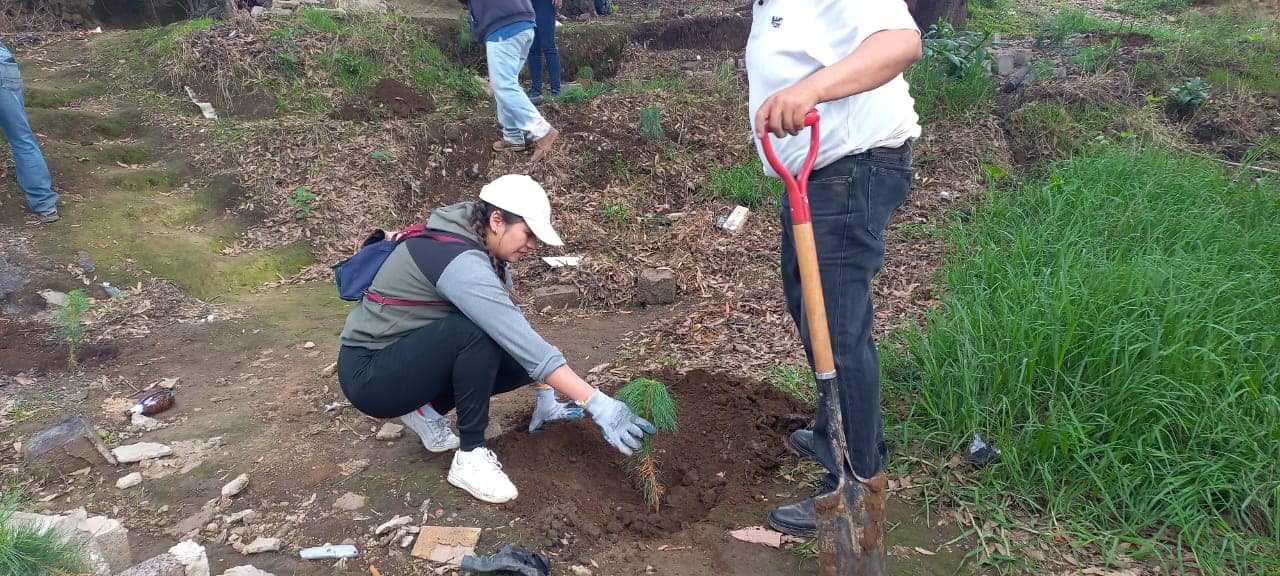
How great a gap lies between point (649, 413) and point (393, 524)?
97 cm

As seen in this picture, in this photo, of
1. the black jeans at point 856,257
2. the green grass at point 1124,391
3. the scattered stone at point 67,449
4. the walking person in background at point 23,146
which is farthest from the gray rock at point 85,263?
the green grass at point 1124,391

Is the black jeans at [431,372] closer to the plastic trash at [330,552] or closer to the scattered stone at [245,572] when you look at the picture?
the plastic trash at [330,552]

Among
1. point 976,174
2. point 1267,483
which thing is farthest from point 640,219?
point 1267,483

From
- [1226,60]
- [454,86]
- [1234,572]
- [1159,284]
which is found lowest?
[1226,60]

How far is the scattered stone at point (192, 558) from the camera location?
2186 mm

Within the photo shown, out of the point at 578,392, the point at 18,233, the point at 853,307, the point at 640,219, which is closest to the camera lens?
the point at 853,307

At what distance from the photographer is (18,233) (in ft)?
16.6

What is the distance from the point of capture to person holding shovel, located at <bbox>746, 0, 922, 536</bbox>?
180 centimetres

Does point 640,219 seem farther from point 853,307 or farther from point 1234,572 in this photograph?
point 1234,572

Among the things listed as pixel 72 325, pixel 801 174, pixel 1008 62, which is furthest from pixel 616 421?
pixel 1008 62

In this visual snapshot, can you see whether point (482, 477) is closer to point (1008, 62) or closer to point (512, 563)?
point (512, 563)

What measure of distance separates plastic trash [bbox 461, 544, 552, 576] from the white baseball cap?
1000mm

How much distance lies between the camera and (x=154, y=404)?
11.7 ft

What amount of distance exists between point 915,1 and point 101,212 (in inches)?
294
